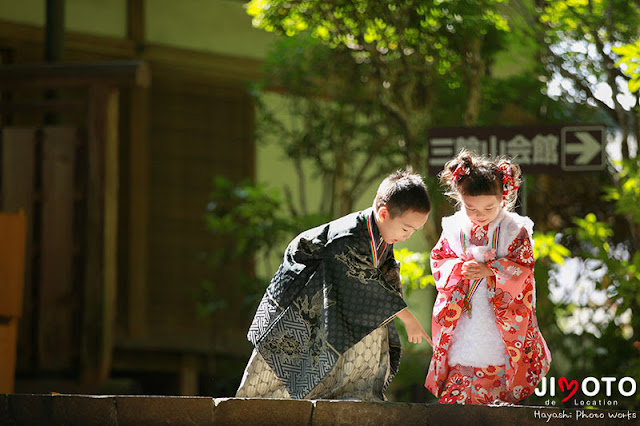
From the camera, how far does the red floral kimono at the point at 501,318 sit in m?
4.46

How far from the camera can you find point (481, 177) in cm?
445

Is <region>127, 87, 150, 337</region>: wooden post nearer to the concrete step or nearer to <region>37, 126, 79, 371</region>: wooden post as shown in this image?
<region>37, 126, 79, 371</region>: wooden post

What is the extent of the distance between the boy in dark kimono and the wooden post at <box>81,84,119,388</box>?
9.44 feet

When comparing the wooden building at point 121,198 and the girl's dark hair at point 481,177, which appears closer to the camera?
the girl's dark hair at point 481,177

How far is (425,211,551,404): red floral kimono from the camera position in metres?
4.46

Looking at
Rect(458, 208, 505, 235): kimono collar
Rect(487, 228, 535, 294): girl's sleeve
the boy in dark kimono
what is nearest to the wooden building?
the boy in dark kimono

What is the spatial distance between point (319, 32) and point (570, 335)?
3741mm

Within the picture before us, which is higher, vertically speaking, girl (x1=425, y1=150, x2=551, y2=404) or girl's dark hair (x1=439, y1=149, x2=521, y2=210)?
girl's dark hair (x1=439, y1=149, x2=521, y2=210)

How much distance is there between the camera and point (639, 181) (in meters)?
6.46

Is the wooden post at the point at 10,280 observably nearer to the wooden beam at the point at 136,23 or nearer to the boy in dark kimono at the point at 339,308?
the boy in dark kimono at the point at 339,308

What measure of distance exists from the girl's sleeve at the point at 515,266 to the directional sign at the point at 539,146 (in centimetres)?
152

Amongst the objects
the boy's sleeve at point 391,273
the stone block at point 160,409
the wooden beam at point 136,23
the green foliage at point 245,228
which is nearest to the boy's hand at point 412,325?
the boy's sleeve at point 391,273

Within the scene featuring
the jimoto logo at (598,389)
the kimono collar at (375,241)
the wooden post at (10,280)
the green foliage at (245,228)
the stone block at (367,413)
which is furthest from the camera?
the green foliage at (245,228)

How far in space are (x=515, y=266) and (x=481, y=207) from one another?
0.36 m
